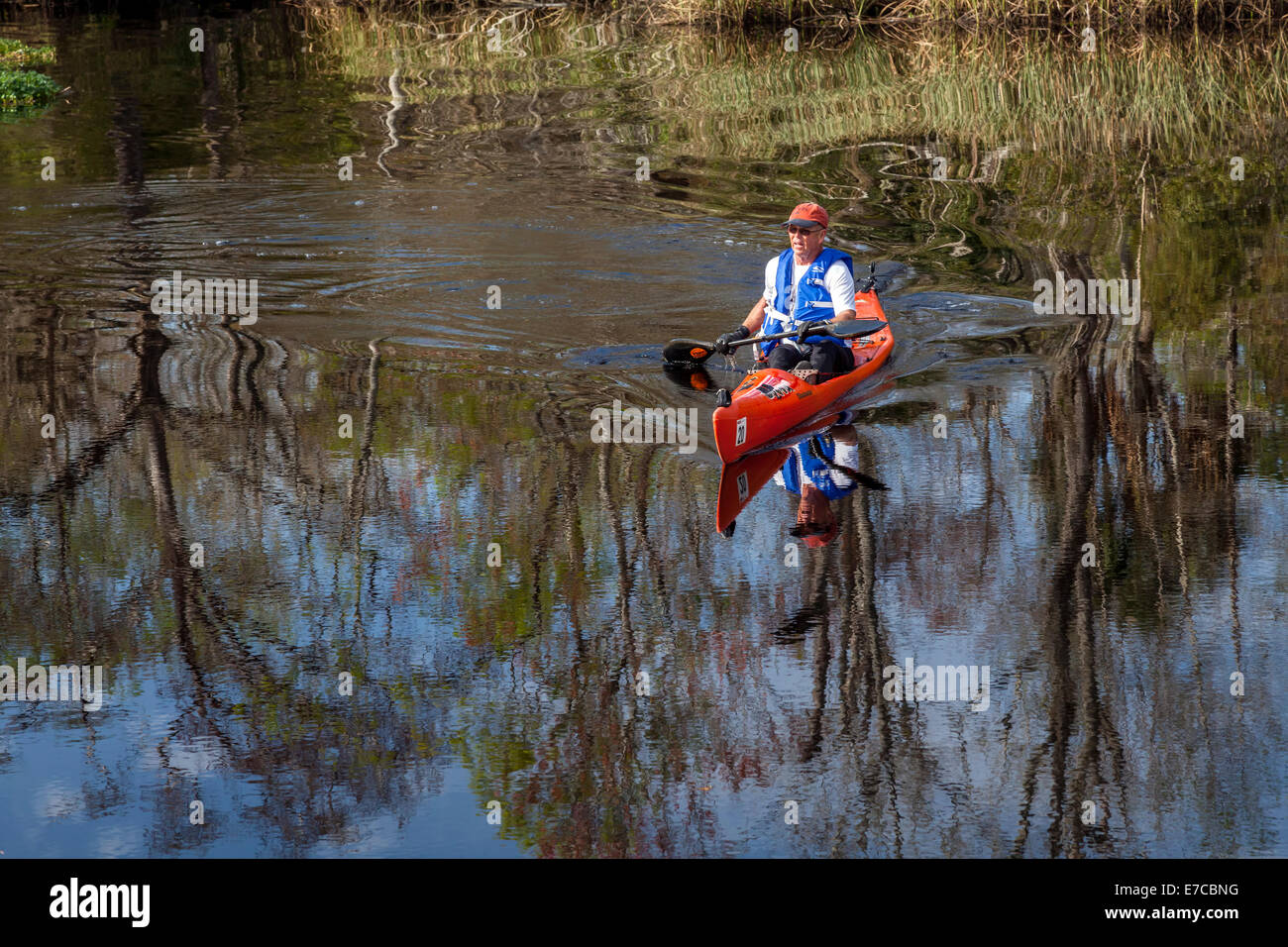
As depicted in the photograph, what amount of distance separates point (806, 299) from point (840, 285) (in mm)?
285

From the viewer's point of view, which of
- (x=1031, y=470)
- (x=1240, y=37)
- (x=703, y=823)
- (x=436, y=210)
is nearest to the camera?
(x=703, y=823)

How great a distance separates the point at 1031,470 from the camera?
888 centimetres

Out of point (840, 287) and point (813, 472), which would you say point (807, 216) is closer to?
point (840, 287)

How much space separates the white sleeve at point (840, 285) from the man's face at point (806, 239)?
0.18m

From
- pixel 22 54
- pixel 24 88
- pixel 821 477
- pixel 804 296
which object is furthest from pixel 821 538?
pixel 22 54

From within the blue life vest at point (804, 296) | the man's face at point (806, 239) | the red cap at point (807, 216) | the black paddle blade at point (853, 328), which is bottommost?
the black paddle blade at point (853, 328)

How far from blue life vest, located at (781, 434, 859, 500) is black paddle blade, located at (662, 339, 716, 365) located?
4.14 ft

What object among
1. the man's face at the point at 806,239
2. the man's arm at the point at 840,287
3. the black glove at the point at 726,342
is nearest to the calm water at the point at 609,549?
the black glove at the point at 726,342

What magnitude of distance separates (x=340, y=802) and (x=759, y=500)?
Answer: 11.7 feet

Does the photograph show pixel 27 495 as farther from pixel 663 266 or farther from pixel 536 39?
pixel 536 39

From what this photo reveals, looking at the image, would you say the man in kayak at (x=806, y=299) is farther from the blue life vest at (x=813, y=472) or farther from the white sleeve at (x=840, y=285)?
the blue life vest at (x=813, y=472)

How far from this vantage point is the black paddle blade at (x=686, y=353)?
34.9 ft

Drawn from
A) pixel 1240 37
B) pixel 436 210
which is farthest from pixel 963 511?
pixel 1240 37

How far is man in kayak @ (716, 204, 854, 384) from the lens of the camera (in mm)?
10211
